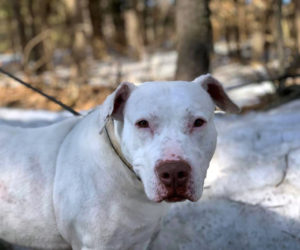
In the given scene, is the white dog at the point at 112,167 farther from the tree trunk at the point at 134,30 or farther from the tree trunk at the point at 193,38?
the tree trunk at the point at 134,30

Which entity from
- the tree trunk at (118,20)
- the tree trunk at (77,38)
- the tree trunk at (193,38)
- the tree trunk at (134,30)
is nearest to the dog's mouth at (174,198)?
the tree trunk at (193,38)

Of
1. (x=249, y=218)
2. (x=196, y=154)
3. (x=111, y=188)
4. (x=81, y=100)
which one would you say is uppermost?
(x=196, y=154)

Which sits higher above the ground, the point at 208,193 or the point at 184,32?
the point at 184,32

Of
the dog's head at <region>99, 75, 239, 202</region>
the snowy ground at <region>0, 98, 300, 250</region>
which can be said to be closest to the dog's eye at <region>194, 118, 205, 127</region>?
the dog's head at <region>99, 75, 239, 202</region>

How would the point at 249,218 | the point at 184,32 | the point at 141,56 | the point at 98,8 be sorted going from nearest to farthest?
the point at 249,218 < the point at 184,32 < the point at 141,56 < the point at 98,8

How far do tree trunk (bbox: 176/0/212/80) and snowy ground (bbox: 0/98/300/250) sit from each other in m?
1.27

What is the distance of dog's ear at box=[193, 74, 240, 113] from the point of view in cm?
215

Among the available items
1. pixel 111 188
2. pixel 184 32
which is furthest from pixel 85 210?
pixel 184 32

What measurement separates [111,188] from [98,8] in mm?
19607

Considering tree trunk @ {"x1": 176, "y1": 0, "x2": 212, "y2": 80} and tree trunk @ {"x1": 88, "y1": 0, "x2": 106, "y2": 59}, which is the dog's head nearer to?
tree trunk @ {"x1": 176, "y1": 0, "x2": 212, "y2": 80}

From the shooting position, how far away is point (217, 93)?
2227mm

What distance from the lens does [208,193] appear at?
351cm

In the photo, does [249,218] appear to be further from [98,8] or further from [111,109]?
[98,8]

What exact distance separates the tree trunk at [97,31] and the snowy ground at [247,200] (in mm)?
12935
